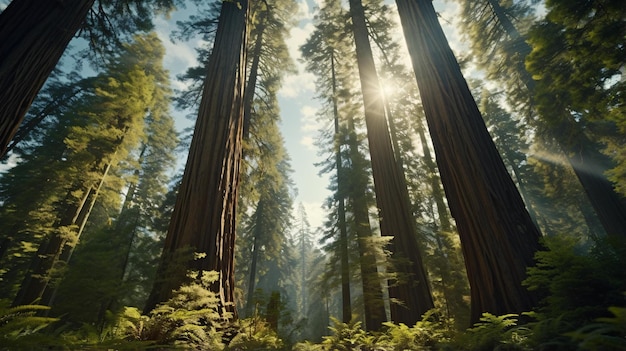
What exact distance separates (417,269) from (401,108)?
774 cm

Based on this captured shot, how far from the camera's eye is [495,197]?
3162 millimetres

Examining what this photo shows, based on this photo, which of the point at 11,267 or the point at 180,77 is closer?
the point at 180,77

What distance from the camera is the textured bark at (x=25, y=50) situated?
2740mm

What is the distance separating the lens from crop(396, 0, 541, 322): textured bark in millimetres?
2830

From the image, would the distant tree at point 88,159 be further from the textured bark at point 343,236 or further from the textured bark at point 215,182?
the textured bark at point 343,236

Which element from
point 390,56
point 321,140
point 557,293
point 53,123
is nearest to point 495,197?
point 557,293

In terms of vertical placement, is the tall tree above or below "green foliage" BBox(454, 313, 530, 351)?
above

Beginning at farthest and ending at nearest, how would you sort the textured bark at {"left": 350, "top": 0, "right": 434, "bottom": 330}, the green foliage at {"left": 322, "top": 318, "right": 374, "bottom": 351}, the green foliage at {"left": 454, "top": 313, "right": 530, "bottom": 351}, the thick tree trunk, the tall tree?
1. the thick tree trunk
2. the textured bark at {"left": 350, "top": 0, "right": 434, "bottom": 330}
3. the tall tree
4. the green foliage at {"left": 322, "top": 318, "right": 374, "bottom": 351}
5. the green foliage at {"left": 454, "top": 313, "right": 530, "bottom": 351}

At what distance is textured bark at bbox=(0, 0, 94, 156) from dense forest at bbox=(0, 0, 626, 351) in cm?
2

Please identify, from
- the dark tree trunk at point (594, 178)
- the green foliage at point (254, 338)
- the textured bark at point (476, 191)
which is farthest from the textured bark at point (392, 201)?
the dark tree trunk at point (594, 178)

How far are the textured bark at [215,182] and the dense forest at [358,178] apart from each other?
3 centimetres

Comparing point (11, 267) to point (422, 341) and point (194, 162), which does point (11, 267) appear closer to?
point (194, 162)

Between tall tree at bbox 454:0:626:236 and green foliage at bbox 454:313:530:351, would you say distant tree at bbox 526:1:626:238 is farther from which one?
green foliage at bbox 454:313:530:351

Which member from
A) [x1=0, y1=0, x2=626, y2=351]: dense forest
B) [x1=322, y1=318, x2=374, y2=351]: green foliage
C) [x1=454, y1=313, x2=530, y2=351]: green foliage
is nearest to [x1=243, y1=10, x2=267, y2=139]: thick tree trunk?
[x1=0, y1=0, x2=626, y2=351]: dense forest
